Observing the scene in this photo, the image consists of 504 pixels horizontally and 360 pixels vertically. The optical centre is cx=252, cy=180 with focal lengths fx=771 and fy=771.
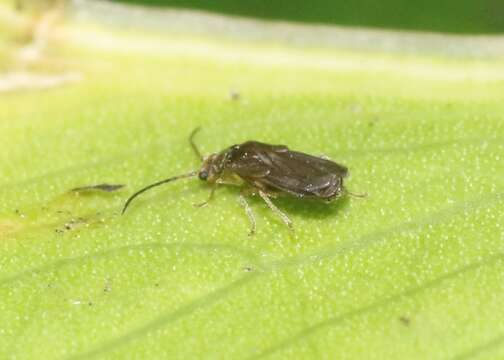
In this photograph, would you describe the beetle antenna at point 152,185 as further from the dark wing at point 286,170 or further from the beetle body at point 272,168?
the dark wing at point 286,170

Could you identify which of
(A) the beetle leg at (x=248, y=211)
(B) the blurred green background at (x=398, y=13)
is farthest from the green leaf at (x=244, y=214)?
(B) the blurred green background at (x=398, y=13)

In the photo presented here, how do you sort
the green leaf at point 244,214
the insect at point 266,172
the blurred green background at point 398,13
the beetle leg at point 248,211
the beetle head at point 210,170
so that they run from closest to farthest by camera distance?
the green leaf at point 244,214
the beetle leg at point 248,211
the insect at point 266,172
the beetle head at point 210,170
the blurred green background at point 398,13

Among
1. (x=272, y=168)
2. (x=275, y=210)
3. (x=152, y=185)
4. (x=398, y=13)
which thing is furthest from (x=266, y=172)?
(x=398, y=13)

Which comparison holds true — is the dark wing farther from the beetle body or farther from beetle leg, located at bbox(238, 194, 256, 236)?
→ beetle leg, located at bbox(238, 194, 256, 236)

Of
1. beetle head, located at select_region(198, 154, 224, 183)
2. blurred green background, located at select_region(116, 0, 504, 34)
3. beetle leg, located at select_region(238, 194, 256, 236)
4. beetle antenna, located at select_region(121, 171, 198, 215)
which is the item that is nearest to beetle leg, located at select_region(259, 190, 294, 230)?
beetle leg, located at select_region(238, 194, 256, 236)

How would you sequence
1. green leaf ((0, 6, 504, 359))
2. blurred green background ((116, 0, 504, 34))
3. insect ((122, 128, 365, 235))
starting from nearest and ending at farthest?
1. green leaf ((0, 6, 504, 359))
2. insect ((122, 128, 365, 235))
3. blurred green background ((116, 0, 504, 34))

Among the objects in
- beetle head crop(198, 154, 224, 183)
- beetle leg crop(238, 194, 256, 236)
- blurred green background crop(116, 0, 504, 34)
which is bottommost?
beetle leg crop(238, 194, 256, 236)

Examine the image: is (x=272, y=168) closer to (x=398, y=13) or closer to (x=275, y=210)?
(x=275, y=210)

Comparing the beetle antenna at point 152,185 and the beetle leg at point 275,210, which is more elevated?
the beetle leg at point 275,210
